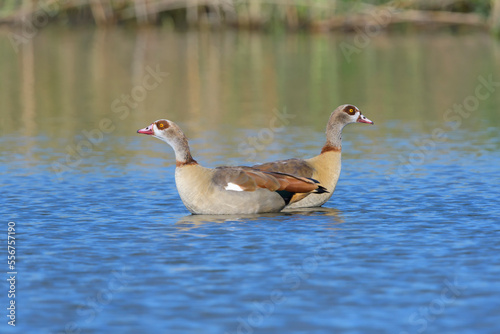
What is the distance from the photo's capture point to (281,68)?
118 feet

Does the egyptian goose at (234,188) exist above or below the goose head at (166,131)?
below

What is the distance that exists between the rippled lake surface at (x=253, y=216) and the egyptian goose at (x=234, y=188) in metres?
0.22

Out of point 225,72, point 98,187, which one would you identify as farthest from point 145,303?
point 225,72

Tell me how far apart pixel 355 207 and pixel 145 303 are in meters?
5.37

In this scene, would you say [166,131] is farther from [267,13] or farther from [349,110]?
[267,13]

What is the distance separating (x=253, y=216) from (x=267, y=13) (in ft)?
128

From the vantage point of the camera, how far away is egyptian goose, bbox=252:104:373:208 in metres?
13.7

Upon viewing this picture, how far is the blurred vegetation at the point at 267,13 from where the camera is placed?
48.0m

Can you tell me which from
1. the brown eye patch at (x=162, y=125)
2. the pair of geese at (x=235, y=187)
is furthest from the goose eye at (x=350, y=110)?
the brown eye patch at (x=162, y=125)

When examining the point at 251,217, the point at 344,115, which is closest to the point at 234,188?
the point at 251,217

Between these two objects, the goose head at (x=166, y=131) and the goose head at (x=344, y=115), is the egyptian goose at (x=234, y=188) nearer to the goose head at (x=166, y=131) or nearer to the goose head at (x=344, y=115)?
the goose head at (x=166, y=131)

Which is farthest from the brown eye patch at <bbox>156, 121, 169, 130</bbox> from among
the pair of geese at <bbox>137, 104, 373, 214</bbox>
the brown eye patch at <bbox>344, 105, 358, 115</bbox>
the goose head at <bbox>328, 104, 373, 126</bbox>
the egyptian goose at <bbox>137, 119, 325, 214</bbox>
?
the brown eye patch at <bbox>344, 105, 358, 115</bbox>

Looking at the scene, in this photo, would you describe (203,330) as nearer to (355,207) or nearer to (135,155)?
(355,207)

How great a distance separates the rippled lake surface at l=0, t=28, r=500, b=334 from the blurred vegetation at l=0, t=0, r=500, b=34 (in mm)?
15245
